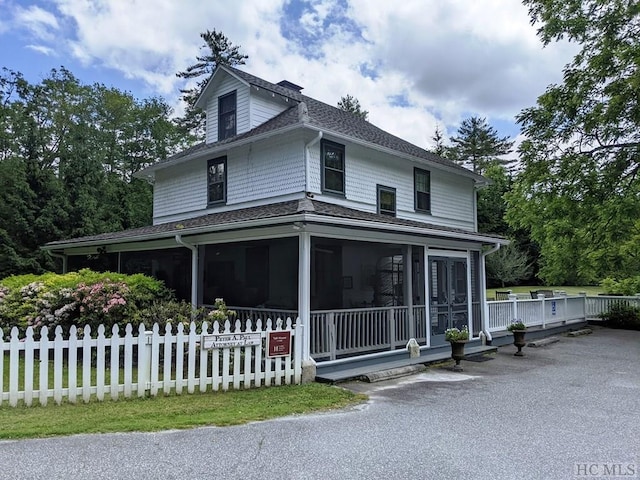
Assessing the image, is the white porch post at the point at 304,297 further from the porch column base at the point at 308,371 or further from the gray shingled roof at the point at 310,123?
the gray shingled roof at the point at 310,123

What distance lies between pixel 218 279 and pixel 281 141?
157 inches

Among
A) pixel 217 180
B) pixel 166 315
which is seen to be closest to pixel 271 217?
pixel 166 315

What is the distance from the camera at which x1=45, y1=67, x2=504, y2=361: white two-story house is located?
953 centimetres

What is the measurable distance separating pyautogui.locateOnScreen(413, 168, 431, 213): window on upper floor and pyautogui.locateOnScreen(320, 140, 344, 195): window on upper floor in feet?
11.2

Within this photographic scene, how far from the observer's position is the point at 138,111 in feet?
105

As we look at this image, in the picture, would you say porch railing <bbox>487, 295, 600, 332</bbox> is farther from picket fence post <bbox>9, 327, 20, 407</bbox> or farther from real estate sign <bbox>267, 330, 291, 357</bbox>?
picket fence post <bbox>9, 327, 20, 407</bbox>

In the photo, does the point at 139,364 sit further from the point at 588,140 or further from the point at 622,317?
the point at 622,317

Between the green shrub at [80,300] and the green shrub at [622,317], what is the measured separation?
1705 cm

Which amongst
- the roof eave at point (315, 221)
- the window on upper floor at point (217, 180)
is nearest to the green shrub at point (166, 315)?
the roof eave at point (315, 221)

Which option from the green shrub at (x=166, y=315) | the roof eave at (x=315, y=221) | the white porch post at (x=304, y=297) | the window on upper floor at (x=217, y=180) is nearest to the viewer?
the white porch post at (x=304, y=297)

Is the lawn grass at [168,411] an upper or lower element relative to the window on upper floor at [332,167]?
lower

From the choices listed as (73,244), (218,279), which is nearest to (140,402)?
(218,279)

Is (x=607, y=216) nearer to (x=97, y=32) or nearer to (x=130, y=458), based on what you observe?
(x=130, y=458)

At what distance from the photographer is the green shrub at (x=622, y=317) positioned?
18.1 metres
